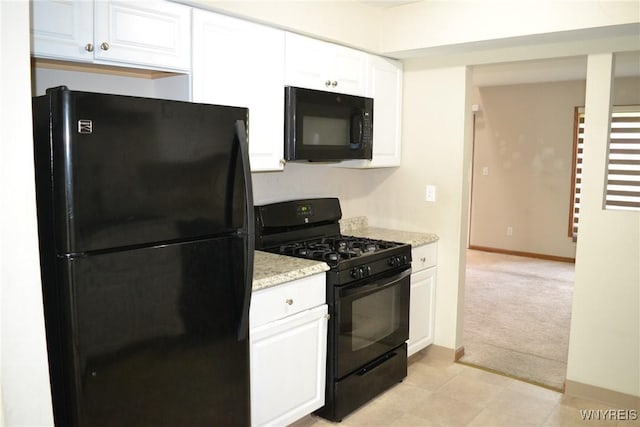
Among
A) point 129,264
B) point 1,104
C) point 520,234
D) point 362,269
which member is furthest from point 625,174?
point 1,104

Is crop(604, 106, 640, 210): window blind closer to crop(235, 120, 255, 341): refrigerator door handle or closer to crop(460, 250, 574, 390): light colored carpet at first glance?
crop(460, 250, 574, 390): light colored carpet

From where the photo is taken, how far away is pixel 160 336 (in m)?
1.87

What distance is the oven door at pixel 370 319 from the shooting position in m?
2.85

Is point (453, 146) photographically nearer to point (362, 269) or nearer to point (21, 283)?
point (362, 269)

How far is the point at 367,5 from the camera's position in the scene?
3.33 metres

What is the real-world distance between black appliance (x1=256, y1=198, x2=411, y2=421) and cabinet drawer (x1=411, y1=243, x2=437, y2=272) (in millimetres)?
191

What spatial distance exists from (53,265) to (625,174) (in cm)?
642

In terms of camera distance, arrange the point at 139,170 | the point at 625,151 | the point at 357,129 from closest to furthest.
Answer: the point at 139,170 < the point at 357,129 < the point at 625,151

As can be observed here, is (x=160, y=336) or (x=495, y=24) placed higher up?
(x=495, y=24)

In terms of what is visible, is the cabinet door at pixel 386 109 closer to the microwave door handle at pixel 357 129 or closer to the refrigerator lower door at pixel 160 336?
the microwave door handle at pixel 357 129

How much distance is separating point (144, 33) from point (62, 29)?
336 mm

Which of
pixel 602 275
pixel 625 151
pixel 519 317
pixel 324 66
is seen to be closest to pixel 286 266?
pixel 324 66

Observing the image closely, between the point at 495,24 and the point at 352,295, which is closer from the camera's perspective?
the point at 352,295

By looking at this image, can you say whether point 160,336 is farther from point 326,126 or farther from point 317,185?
point 317,185
